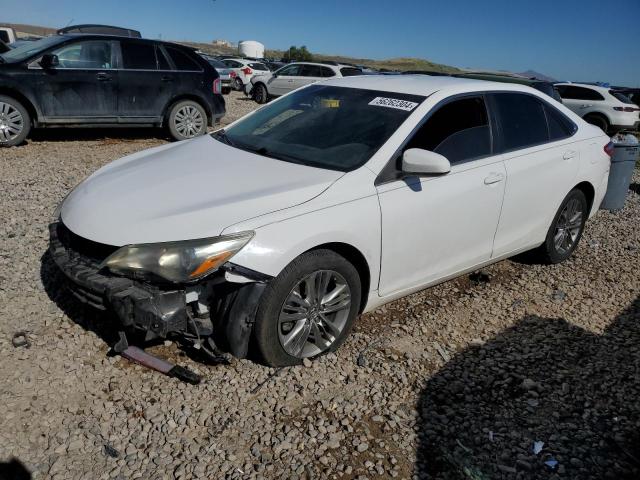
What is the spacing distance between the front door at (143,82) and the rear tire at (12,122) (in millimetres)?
1401

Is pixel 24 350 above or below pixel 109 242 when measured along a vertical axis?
below

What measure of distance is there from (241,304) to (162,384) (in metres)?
0.72

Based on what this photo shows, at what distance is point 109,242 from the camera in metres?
2.79

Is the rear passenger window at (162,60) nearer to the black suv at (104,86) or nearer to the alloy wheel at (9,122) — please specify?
the black suv at (104,86)

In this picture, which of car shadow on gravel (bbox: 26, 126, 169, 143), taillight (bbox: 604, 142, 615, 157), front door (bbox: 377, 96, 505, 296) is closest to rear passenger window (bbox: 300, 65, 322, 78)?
car shadow on gravel (bbox: 26, 126, 169, 143)

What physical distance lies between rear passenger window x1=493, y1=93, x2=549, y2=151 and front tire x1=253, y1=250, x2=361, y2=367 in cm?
180

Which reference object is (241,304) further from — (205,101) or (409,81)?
(205,101)

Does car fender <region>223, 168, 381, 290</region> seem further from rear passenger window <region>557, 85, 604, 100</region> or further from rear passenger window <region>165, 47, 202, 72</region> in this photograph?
rear passenger window <region>557, 85, 604, 100</region>

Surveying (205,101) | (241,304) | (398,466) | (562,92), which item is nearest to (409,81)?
(241,304)

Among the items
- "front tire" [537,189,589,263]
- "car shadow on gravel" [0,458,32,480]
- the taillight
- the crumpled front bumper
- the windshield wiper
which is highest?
the windshield wiper

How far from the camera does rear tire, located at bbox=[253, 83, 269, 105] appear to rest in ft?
62.0

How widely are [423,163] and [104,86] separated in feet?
22.7

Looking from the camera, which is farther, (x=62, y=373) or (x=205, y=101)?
(x=205, y=101)

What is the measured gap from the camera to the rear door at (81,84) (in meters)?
7.97
